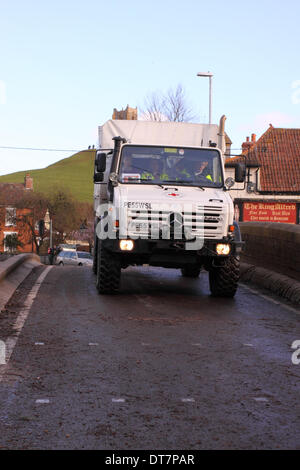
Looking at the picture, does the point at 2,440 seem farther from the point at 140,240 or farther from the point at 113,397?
the point at 140,240

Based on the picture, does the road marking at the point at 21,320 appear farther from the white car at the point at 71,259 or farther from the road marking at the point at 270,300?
the white car at the point at 71,259

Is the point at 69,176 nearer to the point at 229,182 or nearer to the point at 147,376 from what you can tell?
the point at 229,182

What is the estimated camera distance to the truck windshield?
37.6 feet

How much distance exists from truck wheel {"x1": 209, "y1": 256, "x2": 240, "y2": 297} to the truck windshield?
1329mm

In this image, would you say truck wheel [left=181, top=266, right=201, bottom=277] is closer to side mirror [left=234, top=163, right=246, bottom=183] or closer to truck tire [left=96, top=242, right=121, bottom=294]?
side mirror [left=234, top=163, right=246, bottom=183]

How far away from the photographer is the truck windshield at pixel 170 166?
1145cm

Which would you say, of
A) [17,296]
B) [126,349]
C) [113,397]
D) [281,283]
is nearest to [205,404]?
[113,397]

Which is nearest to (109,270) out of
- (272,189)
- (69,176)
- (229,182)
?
(229,182)

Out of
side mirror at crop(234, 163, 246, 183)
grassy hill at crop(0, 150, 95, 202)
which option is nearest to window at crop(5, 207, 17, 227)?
grassy hill at crop(0, 150, 95, 202)

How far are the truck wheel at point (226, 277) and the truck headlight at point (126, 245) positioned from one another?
5.20 feet

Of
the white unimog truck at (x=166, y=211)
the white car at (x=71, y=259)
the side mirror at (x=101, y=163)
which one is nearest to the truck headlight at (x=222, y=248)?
the white unimog truck at (x=166, y=211)

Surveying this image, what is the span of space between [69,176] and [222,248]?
130544 millimetres

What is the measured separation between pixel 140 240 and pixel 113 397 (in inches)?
223

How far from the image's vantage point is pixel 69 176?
458 ft
